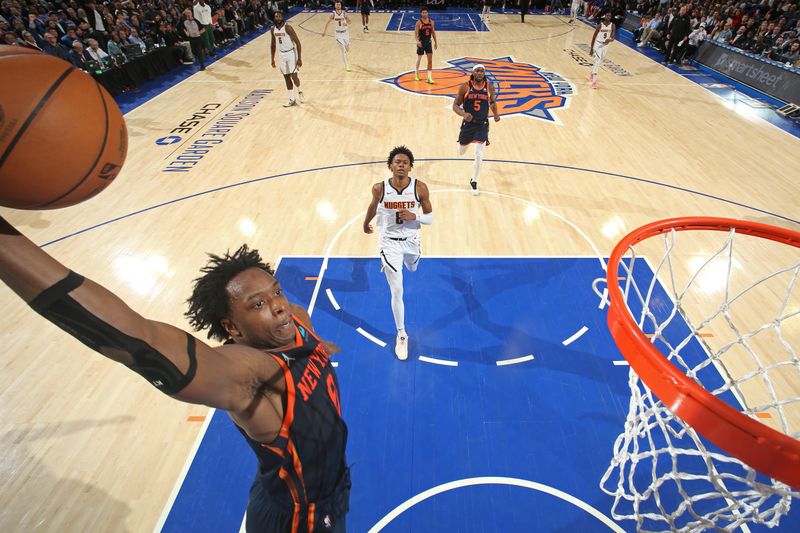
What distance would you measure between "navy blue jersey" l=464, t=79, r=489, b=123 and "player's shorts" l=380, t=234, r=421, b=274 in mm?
3068

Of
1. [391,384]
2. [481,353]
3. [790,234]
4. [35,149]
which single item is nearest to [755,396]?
[790,234]

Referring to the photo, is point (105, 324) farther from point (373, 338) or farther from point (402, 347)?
point (373, 338)

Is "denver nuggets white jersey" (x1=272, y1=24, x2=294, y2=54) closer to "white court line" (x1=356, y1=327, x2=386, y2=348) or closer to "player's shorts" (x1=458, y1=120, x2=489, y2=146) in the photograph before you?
"player's shorts" (x1=458, y1=120, x2=489, y2=146)

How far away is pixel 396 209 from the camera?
398cm

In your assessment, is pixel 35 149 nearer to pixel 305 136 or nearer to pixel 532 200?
pixel 532 200

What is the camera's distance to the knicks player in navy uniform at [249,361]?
104cm

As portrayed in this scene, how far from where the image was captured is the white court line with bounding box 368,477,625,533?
3.07m

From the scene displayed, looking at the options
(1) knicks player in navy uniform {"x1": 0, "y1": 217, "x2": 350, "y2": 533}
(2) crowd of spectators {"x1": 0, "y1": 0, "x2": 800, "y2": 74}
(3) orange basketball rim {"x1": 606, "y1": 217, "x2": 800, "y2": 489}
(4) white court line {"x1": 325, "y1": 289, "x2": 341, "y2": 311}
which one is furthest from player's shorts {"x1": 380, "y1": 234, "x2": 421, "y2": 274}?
(2) crowd of spectators {"x1": 0, "y1": 0, "x2": 800, "y2": 74}

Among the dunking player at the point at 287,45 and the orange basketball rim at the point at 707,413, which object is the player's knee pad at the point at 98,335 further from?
the dunking player at the point at 287,45

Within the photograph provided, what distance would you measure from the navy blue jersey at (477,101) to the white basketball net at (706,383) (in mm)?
2886

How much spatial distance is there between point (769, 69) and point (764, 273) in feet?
29.6

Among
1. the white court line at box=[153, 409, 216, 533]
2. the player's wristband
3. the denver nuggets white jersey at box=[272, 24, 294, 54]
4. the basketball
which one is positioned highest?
the basketball

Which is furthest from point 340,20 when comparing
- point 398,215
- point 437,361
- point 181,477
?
point 181,477

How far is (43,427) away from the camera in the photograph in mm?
3758
